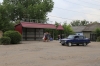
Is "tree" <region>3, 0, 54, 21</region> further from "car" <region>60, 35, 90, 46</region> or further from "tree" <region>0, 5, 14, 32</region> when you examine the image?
"car" <region>60, 35, 90, 46</region>

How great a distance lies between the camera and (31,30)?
4462 centimetres

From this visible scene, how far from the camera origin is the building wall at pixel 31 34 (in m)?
43.9

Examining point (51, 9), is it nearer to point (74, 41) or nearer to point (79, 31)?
point (79, 31)

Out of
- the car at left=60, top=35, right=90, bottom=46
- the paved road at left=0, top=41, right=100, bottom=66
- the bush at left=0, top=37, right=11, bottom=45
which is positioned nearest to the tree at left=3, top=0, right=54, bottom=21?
the bush at left=0, top=37, right=11, bottom=45

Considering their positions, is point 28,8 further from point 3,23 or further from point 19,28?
point 3,23

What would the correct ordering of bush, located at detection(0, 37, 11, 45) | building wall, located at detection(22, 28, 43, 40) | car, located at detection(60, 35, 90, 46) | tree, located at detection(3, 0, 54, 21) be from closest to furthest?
car, located at detection(60, 35, 90, 46) < bush, located at detection(0, 37, 11, 45) < building wall, located at detection(22, 28, 43, 40) < tree, located at detection(3, 0, 54, 21)

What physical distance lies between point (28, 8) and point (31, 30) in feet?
49.7

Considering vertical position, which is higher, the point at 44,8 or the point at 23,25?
the point at 44,8

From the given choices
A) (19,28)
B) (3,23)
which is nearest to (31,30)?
(19,28)

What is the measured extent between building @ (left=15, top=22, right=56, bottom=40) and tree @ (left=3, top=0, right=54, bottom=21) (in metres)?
12.6

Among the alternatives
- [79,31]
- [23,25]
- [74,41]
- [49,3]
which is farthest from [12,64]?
[79,31]

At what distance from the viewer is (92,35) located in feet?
221

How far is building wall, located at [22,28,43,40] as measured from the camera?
144 feet

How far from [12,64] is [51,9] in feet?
169
